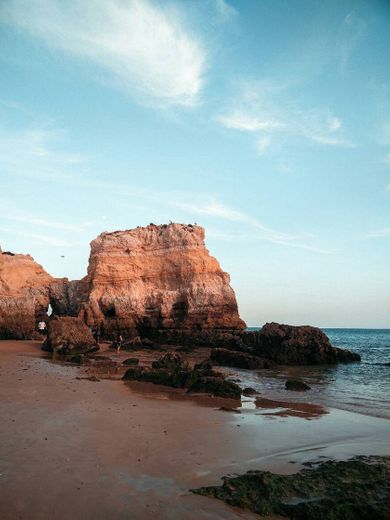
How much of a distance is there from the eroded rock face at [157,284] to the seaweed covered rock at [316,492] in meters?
30.2

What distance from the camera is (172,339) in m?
35.1

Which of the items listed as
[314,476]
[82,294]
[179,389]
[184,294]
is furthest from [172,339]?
[314,476]

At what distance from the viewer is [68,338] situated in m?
23.5

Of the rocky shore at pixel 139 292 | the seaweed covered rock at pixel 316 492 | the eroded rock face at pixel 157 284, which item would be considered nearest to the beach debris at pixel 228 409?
the seaweed covered rock at pixel 316 492

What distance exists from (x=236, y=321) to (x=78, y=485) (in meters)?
32.0

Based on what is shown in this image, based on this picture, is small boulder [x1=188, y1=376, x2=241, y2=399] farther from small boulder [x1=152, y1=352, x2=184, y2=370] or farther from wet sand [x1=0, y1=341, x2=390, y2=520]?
small boulder [x1=152, y1=352, x2=184, y2=370]

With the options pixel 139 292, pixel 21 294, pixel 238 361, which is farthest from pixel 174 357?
pixel 21 294

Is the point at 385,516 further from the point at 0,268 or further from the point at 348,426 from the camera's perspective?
the point at 0,268

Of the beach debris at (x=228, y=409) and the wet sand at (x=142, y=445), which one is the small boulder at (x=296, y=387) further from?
the beach debris at (x=228, y=409)

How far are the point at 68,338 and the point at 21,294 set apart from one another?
1454 centimetres

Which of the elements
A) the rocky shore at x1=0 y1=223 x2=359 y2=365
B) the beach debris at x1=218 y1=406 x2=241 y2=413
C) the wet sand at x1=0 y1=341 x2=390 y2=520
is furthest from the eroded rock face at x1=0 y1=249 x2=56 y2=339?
the beach debris at x1=218 y1=406 x2=241 y2=413

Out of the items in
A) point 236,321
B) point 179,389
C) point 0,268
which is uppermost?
point 0,268

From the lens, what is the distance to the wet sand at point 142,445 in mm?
4438

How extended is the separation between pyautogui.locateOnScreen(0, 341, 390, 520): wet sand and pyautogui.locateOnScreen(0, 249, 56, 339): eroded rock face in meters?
22.6
